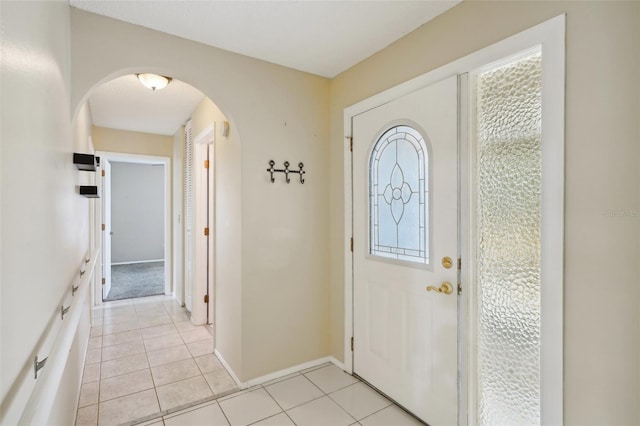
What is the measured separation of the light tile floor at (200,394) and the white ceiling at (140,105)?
2.45 m

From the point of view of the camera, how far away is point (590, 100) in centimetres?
131

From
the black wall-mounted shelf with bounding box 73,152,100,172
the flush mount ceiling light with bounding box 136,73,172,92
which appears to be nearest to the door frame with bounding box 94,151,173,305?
the flush mount ceiling light with bounding box 136,73,172,92

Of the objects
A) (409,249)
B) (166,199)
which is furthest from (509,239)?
(166,199)

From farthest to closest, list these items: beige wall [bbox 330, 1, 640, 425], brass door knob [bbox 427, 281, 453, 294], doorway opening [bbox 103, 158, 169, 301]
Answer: doorway opening [bbox 103, 158, 169, 301] → brass door knob [bbox 427, 281, 453, 294] → beige wall [bbox 330, 1, 640, 425]

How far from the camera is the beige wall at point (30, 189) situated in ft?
2.47

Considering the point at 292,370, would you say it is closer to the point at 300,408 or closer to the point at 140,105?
the point at 300,408

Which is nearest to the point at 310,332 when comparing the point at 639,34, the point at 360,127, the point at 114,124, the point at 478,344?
the point at 478,344

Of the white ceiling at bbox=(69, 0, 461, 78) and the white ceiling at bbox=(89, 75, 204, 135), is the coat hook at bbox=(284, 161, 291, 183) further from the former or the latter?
the white ceiling at bbox=(89, 75, 204, 135)

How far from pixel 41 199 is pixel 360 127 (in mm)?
1924

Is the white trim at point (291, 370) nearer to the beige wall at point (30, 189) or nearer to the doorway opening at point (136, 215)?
the beige wall at point (30, 189)

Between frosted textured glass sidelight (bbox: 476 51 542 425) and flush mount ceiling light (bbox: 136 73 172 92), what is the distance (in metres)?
2.50

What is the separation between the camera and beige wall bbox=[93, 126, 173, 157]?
4355 mm

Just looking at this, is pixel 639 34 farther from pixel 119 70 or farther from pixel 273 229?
pixel 119 70

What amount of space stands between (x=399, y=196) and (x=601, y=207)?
3.41 feet
